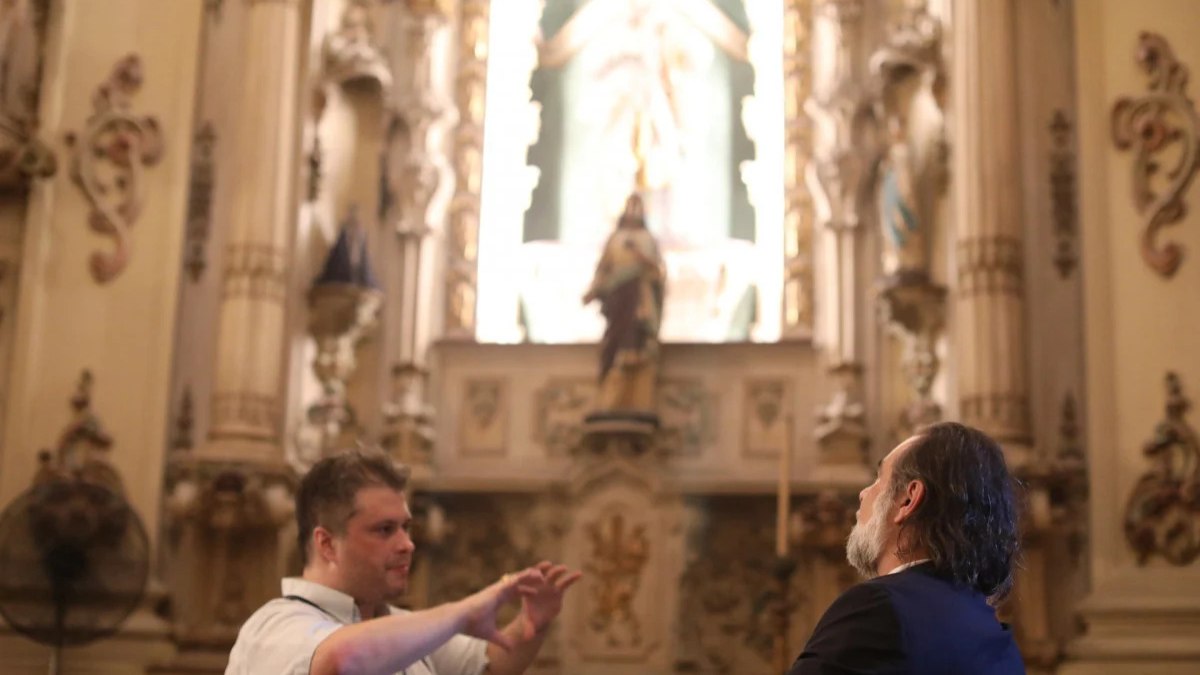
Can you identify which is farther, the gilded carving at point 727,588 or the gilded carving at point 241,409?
the gilded carving at point 727,588

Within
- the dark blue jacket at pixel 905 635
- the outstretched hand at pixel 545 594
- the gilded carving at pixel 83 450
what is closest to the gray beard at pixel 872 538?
the dark blue jacket at pixel 905 635

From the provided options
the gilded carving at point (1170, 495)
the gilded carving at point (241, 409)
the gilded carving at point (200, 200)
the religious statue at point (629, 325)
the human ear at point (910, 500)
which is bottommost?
the human ear at point (910, 500)

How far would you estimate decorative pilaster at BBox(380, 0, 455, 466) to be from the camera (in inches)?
381

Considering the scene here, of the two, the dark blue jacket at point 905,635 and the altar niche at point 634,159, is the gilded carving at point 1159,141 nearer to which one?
the altar niche at point 634,159

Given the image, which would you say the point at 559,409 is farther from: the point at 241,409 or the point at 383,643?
the point at 383,643

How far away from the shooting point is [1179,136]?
322 inches

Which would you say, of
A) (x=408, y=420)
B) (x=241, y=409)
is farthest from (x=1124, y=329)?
(x=241, y=409)

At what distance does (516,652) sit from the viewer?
3324 mm

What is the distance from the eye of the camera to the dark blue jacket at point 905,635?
238 cm

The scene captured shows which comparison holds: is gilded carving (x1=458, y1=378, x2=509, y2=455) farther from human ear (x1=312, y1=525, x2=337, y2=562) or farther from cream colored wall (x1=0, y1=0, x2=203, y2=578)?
human ear (x1=312, y1=525, x2=337, y2=562)

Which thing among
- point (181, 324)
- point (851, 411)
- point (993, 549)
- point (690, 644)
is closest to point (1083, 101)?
point (851, 411)

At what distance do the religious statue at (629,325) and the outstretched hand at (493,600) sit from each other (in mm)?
6171

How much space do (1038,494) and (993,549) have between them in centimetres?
548

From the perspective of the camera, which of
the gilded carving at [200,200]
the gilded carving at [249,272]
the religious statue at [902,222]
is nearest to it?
the gilded carving at [249,272]
